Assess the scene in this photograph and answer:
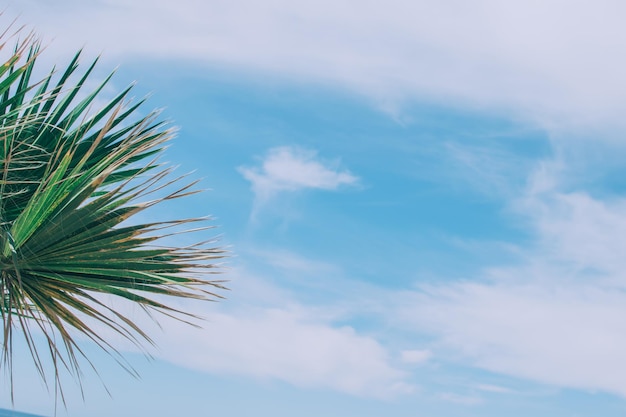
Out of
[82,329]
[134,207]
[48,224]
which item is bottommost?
[82,329]

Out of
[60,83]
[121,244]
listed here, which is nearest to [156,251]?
[121,244]

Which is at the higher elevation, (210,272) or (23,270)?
(210,272)

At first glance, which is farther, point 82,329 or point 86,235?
point 82,329

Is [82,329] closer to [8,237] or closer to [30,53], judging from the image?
[8,237]

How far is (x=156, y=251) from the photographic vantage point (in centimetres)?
418

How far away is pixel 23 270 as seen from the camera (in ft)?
13.5

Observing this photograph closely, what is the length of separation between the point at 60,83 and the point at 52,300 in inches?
67.7

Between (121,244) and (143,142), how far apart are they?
3.75 ft

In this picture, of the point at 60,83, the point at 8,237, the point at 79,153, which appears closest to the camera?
the point at 8,237

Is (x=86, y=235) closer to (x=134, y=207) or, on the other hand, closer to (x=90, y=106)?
(x=134, y=207)

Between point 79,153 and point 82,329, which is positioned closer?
point 82,329

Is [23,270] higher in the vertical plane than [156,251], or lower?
lower

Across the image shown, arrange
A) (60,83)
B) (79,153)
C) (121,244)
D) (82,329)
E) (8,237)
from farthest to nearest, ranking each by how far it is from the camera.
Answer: (60,83) → (79,153) → (82,329) → (121,244) → (8,237)

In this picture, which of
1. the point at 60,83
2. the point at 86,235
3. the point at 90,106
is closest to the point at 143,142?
the point at 90,106
